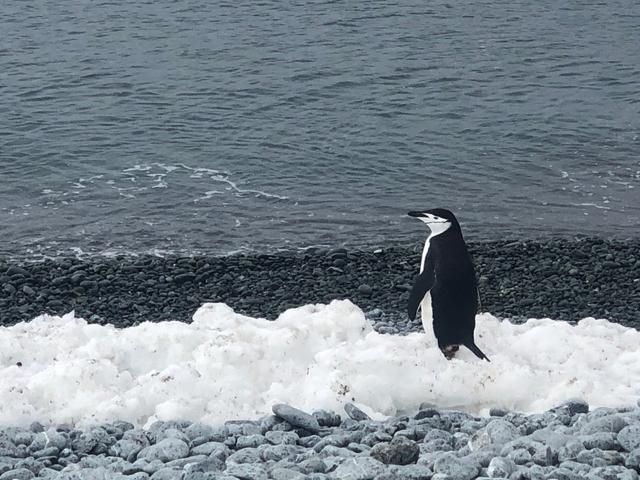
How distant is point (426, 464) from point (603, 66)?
19975 millimetres

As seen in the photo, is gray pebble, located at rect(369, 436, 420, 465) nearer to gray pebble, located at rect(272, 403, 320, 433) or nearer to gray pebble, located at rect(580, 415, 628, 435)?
gray pebble, located at rect(272, 403, 320, 433)

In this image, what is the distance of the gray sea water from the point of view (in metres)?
16.3

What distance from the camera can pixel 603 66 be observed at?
2505 cm

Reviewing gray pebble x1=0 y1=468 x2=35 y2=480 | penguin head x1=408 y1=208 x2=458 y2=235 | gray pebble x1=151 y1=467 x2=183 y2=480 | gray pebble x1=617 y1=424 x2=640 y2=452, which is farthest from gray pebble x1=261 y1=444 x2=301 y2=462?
penguin head x1=408 y1=208 x2=458 y2=235

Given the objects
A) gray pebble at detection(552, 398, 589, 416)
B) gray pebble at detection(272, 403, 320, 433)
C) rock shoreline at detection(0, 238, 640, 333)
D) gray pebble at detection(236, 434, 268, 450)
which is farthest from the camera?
→ rock shoreline at detection(0, 238, 640, 333)

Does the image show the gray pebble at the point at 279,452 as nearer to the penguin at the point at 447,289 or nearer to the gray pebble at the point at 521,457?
the gray pebble at the point at 521,457

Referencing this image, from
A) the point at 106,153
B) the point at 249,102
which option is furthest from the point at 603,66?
the point at 106,153

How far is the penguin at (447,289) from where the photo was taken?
8867 millimetres

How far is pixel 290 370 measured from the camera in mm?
8438

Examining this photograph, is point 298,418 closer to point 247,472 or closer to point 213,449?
point 213,449

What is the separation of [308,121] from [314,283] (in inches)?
366

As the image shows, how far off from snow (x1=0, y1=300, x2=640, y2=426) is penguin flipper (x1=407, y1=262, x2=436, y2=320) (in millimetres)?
453

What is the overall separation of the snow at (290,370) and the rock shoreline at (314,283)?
6.49 ft

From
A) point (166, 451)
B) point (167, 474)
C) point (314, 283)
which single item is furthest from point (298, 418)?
point (314, 283)
